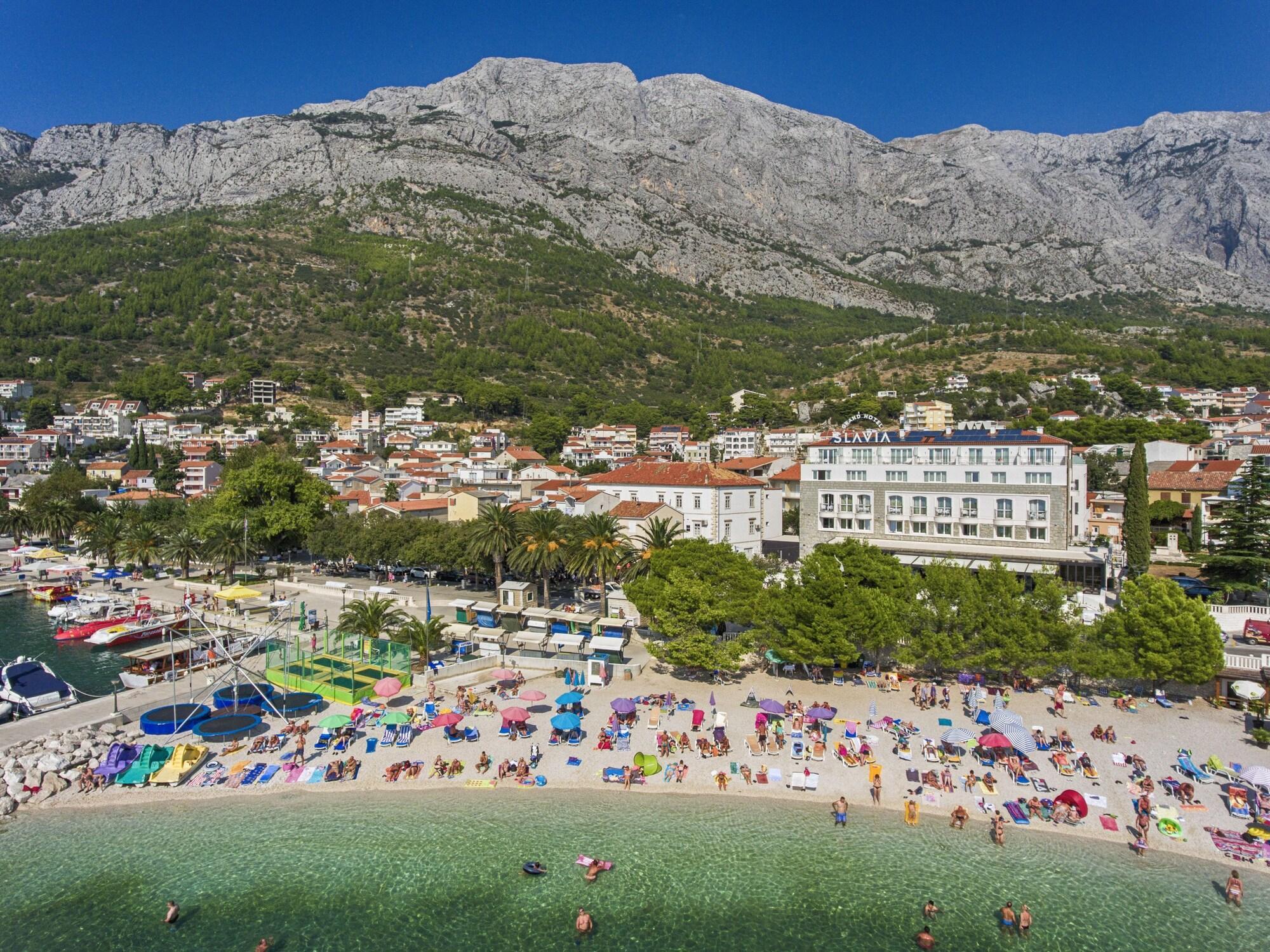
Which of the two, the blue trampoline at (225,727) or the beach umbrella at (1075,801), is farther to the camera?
the blue trampoline at (225,727)

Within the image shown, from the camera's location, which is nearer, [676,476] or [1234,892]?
[1234,892]

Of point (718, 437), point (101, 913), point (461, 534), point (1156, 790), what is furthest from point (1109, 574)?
point (718, 437)

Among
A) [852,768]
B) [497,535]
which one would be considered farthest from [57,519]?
[852,768]

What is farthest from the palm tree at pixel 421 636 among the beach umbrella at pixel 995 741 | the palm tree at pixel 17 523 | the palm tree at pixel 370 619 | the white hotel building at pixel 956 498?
the palm tree at pixel 17 523

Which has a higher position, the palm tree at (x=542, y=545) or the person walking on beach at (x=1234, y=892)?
the palm tree at (x=542, y=545)

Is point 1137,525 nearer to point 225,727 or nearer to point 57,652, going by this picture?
point 225,727

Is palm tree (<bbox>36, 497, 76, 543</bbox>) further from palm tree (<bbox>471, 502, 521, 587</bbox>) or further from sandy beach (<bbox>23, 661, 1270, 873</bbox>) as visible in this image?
sandy beach (<bbox>23, 661, 1270, 873</bbox>)

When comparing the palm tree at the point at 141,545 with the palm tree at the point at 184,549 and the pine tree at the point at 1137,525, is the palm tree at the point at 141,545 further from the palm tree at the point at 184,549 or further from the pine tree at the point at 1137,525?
the pine tree at the point at 1137,525
